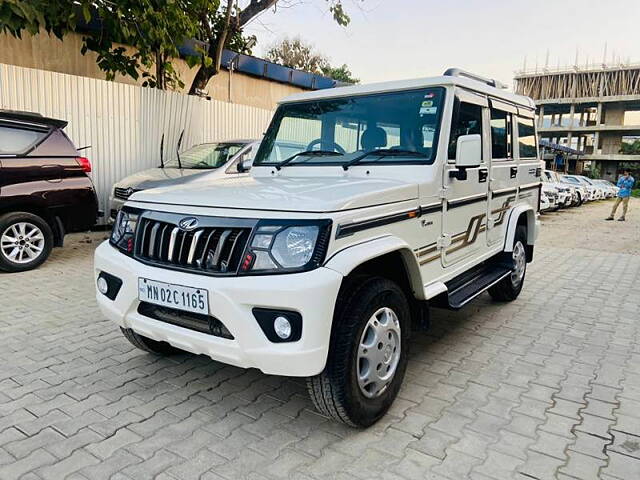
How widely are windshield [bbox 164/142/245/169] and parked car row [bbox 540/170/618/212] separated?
9887mm

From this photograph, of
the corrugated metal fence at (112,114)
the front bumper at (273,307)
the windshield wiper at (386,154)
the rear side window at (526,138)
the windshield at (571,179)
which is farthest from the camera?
the windshield at (571,179)

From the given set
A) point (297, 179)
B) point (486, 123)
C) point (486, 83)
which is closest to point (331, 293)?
point (297, 179)

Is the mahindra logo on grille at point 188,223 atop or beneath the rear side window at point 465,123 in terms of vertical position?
beneath

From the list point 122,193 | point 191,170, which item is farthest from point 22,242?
point 191,170

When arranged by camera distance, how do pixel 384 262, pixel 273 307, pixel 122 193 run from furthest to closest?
pixel 122 193 < pixel 384 262 < pixel 273 307

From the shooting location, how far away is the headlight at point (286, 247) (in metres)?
2.39

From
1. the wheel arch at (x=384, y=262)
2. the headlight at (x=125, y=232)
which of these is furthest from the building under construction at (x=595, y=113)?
the headlight at (x=125, y=232)

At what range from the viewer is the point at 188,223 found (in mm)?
2678

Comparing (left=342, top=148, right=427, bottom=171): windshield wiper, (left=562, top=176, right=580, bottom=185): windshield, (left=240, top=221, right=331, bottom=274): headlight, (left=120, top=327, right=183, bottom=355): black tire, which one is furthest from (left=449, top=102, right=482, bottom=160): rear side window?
(left=562, top=176, right=580, bottom=185): windshield

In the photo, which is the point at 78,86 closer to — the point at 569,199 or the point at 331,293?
the point at 331,293

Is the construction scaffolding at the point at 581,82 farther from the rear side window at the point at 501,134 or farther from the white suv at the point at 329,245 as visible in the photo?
the white suv at the point at 329,245

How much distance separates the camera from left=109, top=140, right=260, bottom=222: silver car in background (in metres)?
7.54

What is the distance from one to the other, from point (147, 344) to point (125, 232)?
36.7 inches

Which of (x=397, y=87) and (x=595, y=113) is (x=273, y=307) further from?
(x=595, y=113)
